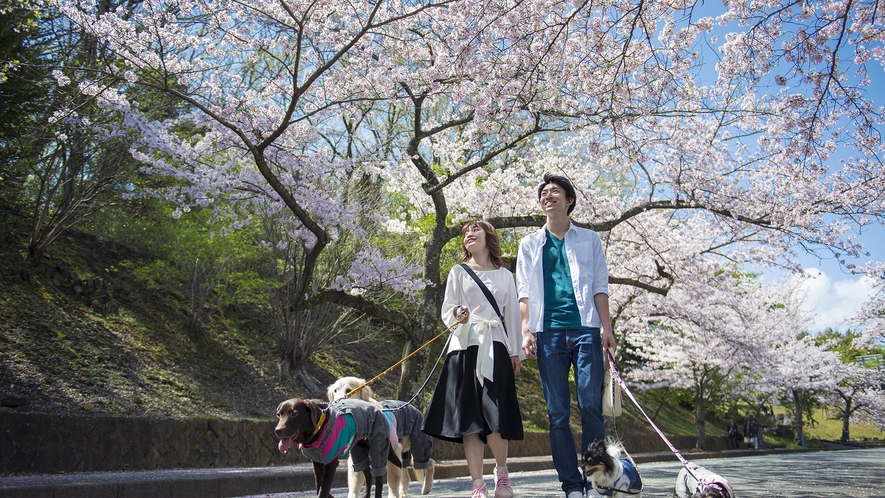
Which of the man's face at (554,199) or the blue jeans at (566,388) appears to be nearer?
the blue jeans at (566,388)

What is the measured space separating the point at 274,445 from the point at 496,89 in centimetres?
606

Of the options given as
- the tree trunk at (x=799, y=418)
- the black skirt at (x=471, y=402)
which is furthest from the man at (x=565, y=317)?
the tree trunk at (x=799, y=418)

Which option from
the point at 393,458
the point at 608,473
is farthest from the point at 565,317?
the point at 393,458

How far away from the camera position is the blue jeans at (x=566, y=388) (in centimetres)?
396

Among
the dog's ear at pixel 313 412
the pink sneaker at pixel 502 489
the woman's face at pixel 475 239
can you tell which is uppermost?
the woman's face at pixel 475 239

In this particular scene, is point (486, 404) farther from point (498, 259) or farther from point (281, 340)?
point (281, 340)

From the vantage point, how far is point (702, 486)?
3.22 meters

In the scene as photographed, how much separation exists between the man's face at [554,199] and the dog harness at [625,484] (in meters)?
1.69

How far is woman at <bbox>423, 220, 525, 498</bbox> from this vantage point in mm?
4359

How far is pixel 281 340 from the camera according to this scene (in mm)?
13859

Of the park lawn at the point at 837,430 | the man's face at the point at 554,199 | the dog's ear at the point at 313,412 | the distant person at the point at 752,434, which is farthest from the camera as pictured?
the park lawn at the point at 837,430

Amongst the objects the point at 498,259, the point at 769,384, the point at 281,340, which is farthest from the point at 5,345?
the point at 769,384

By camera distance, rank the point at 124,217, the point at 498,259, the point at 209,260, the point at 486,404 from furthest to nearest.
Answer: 1. the point at 124,217
2. the point at 209,260
3. the point at 498,259
4. the point at 486,404

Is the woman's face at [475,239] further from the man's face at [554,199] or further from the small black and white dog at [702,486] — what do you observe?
the small black and white dog at [702,486]
